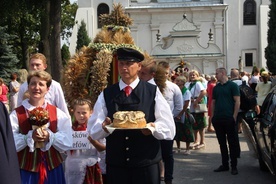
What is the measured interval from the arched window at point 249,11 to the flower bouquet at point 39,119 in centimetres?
4860

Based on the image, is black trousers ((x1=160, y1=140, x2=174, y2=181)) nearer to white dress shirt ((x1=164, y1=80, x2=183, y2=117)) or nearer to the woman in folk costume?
white dress shirt ((x1=164, y1=80, x2=183, y2=117))

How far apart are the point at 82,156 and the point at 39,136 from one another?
1268 mm

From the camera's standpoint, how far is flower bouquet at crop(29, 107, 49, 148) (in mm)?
4535

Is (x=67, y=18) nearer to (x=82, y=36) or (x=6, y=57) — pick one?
(x=82, y=36)

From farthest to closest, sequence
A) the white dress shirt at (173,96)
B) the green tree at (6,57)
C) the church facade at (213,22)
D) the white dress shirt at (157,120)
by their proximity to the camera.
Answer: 1. the church facade at (213,22)
2. the green tree at (6,57)
3. the white dress shirt at (173,96)
4. the white dress shirt at (157,120)

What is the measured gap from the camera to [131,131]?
174 inches

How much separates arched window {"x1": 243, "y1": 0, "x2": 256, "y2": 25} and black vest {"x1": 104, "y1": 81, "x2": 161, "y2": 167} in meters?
48.4

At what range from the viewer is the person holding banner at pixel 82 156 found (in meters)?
5.61

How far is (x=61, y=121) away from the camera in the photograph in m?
4.88

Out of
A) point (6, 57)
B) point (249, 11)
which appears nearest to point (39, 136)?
point (6, 57)

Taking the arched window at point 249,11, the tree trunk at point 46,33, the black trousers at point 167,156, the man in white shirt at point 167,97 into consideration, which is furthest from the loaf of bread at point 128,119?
the arched window at point 249,11

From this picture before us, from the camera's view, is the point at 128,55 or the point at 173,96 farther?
the point at 173,96

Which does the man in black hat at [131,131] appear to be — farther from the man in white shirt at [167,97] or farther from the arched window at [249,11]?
the arched window at [249,11]

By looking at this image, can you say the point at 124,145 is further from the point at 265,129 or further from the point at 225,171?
the point at 225,171
